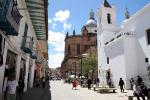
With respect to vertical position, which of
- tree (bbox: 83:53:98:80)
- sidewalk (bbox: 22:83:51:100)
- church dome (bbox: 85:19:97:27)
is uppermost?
church dome (bbox: 85:19:97:27)

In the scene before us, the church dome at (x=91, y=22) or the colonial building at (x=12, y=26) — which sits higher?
the church dome at (x=91, y=22)

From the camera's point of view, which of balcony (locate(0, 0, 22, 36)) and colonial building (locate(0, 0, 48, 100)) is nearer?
balcony (locate(0, 0, 22, 36))

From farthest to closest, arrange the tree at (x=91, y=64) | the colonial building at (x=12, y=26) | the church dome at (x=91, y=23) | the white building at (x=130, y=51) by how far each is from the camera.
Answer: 1. the church dome at (x=91, y=23)
2. the tree at (x=91, y=64)
3. the white building at (x=130, y=51)
4. the colonial building at (x=12, y=26)

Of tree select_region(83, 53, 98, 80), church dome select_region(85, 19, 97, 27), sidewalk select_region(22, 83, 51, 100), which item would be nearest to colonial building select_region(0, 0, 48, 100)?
sidewalk select_region(22, 83, 51, 100)

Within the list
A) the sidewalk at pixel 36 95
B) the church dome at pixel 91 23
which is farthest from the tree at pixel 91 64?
the church dome at pixel 91 23

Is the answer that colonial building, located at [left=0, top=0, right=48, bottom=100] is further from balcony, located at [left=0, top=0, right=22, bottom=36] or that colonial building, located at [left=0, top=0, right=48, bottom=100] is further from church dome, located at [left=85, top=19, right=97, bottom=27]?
church dome, located at [left=85, top=19, right=97, bottom=27]

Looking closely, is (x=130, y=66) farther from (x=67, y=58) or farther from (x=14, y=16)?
(x=67, y=58)

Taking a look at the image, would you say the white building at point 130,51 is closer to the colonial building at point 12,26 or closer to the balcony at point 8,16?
the colonial building at point 12,26

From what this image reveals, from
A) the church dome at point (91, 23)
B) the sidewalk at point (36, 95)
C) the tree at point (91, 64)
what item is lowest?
the sidewalk at point (36, 95)

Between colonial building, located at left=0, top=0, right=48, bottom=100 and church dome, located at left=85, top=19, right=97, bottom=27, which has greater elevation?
church dome, located at left=85, top=19, right=97, bottom=27

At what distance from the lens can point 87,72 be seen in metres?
49.3

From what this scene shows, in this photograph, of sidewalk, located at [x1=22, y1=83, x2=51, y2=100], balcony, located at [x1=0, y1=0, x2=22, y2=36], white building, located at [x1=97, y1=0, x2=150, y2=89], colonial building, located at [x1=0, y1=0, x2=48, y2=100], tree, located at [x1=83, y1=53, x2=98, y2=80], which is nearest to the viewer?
balcony, located at [x1=0, y1=0, x2=22, y2=36]

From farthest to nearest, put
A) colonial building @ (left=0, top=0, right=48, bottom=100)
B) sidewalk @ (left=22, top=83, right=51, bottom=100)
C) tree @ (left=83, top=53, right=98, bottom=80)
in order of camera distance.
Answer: tree @ (left=83, top=53, right=98, bottom=80) → sidewalk @ (left=22, top=83, right=51, bottom=100) → colonial building @ (left=0, top=0, right=48, bottom=100)

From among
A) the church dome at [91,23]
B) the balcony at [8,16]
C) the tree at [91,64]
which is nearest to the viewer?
the balcony at [8,16]
